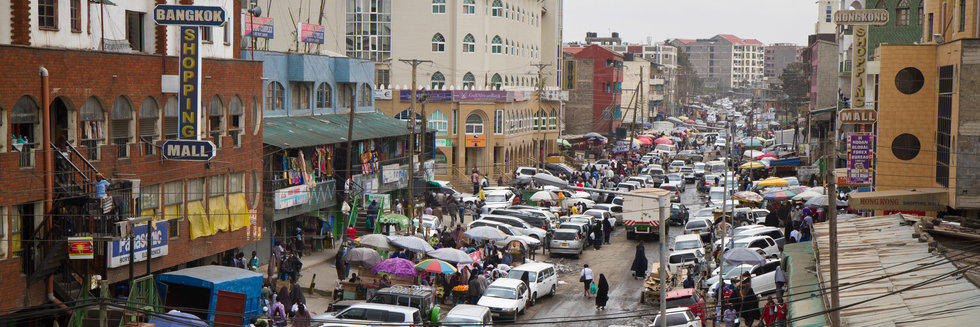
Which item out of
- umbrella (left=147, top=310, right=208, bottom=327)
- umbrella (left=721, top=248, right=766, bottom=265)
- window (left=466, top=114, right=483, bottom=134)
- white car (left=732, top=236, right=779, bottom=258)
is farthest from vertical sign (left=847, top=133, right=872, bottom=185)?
window (left=466, top=114, right=483, bottom=134)

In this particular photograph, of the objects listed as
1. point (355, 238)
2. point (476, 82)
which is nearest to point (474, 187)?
point (476, 82)

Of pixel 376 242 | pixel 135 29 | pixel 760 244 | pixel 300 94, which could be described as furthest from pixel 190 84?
pixel 760 244

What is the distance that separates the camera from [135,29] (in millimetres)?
27734

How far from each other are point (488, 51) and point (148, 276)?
52456 mm

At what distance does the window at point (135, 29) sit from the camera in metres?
27.4

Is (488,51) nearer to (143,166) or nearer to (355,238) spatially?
(355,238)

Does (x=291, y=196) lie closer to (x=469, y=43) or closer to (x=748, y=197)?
(x=748, y=197)

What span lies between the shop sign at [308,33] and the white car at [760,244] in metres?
20.8

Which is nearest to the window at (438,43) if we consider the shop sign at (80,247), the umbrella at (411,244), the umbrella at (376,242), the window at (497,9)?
the window at (497,9)

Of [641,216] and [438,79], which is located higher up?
[438,79]

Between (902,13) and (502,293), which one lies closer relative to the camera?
(502,293)

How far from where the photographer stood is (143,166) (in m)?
26.5

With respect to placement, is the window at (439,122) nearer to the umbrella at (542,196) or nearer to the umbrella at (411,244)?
the umbrella at (542,196)

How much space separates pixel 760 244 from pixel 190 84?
19.9 m
